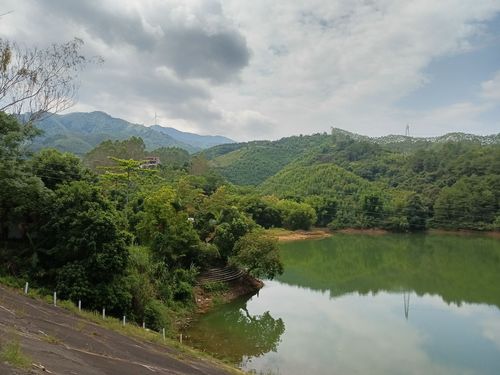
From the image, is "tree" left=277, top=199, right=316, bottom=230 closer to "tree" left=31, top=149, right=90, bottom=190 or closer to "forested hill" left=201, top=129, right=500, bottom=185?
"forested hill" left=201, top=129, right=500, bottom=185

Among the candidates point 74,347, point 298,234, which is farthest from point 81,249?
point 298,234

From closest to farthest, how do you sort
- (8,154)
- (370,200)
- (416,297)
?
(8,154)
(416,297)
(370,200)

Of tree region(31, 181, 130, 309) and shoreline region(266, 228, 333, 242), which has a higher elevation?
shoreline region(266, 228, 333, 242)

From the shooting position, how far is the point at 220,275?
2836cm

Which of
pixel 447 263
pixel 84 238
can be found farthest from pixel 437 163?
pixel 84 238

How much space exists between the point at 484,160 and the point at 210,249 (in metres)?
71.3

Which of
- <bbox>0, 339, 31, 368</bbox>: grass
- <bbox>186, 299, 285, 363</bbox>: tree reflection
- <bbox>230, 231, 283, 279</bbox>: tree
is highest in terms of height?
<bbox>230, 231, 283, 279</bbox>: tree

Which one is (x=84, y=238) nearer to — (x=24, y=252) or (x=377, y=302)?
(x=24, y=252)

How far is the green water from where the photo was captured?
706 inches

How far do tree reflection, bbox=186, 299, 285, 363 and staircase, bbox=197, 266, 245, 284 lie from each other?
235cm

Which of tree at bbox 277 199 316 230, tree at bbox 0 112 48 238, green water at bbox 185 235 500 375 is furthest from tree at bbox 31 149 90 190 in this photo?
tree at bbox 277 199 316 230

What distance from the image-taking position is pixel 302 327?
74.4 feet

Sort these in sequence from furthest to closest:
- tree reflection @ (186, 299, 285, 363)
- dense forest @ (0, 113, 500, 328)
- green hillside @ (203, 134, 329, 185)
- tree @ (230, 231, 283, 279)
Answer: green hillside @ (203, 134, 329, 185)
tree @ (230, 231, 283, 279)
tree reflection @ (186, 299, 285, 363)
dense forest @ (0, 113, 500, 328)

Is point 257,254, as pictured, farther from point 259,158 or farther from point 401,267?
point 259,158
